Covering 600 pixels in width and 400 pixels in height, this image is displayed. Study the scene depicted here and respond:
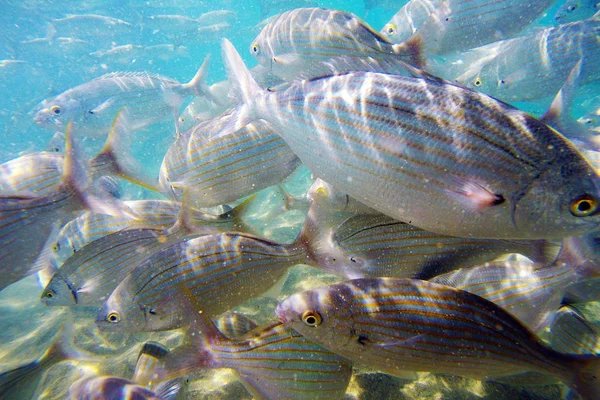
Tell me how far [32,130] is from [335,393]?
28.3 metres

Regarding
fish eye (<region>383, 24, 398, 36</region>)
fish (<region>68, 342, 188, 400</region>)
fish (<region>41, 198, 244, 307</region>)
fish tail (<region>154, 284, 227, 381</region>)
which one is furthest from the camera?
fish eye (<region>383, 24, 398, 36</region>)

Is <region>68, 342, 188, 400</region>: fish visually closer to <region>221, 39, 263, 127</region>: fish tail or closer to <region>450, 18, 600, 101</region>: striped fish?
<region>221, 39, 263, 127</region>: fish tail

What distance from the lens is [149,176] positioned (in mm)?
2867

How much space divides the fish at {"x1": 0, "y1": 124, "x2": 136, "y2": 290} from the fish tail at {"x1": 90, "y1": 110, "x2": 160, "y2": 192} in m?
0.24

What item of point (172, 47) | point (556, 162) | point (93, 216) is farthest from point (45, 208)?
point (172, 47)

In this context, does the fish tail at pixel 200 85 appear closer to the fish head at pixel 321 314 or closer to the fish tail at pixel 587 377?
the fish head at pixel 321 314

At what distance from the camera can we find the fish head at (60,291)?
2.75 meters

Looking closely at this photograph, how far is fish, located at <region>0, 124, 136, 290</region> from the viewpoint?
2.46 m

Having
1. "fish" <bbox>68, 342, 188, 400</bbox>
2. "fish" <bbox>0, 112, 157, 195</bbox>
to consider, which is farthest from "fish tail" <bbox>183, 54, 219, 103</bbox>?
"fish" <bbox>68, 342, 188, 400</bbox>

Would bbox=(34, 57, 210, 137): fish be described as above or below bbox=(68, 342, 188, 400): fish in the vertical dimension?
above

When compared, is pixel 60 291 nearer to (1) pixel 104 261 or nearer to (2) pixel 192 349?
(1) pixel 104 261

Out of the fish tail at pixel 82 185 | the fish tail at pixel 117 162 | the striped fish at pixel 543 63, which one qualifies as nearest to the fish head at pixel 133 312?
the fish tail at pixel 82 185

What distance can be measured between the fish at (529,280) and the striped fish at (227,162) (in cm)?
173

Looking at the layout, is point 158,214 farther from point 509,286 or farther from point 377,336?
point 509,286
